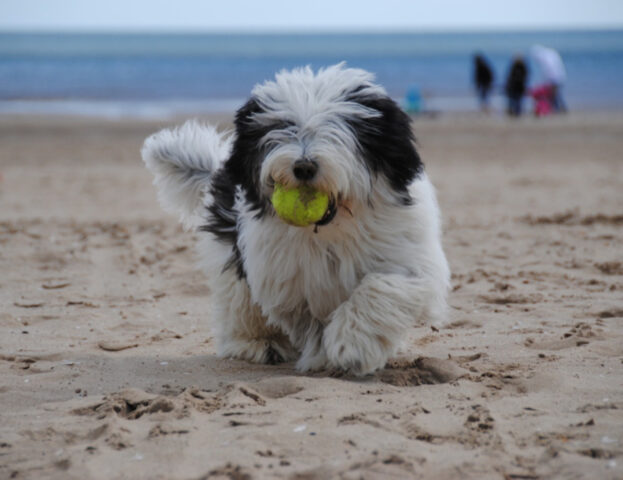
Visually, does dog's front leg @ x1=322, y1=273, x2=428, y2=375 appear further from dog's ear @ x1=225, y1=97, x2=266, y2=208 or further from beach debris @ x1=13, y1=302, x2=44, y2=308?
beach debris @ x1=13, y1=302, x2=44, y2=308

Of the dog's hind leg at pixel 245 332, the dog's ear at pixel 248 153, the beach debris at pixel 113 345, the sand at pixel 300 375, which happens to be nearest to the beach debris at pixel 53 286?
the sand at pixel 300 375

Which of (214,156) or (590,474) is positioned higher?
(214,156)

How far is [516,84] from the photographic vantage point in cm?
2119

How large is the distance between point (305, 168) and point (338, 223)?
1.27 ft

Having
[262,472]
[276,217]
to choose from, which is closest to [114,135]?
[276,217]

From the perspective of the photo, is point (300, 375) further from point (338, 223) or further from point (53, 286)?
point (53, 286)

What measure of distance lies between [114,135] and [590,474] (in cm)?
1671

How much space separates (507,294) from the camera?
5434 millimetres

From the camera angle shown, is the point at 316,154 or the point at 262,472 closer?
the point at 262,472

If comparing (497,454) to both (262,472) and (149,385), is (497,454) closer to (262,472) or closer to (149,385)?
(262,472)

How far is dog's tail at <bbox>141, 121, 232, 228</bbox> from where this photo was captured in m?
5.09

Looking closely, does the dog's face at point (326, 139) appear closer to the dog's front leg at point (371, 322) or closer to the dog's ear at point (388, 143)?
the dog's ear at point (388, 143)

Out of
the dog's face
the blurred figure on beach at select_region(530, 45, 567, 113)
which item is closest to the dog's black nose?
the dog's face

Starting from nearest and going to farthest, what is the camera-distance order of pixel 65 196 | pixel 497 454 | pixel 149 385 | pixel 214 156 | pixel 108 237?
1. pixel 497 454
2. pixel 149 385
3. pixel 214 156
4. pixel 108 237
5. pixel 65 196
